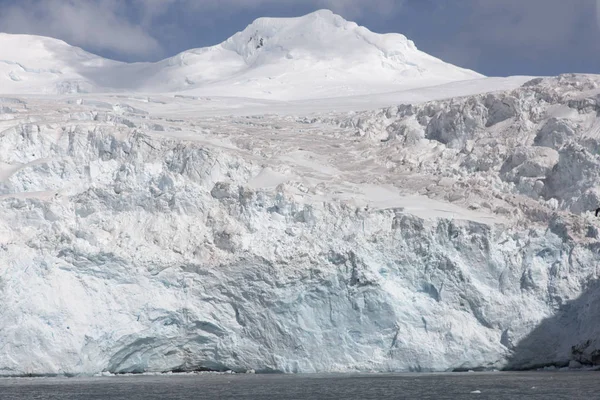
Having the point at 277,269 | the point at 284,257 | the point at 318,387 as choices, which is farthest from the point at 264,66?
the point at 318,387

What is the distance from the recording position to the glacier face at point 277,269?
1407 inches

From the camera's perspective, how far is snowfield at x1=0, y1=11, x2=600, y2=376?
118 feet

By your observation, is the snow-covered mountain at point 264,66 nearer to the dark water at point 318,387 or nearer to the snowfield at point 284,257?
the snowfield at point 284,257

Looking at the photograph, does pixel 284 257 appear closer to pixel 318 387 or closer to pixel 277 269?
pixel 277 269

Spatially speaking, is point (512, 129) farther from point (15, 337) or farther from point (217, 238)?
point (15, 337)

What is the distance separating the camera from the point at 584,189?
41.4 meters

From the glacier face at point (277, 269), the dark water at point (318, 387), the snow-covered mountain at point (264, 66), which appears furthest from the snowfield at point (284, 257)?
the snow-covered mountain at point (264, 66)

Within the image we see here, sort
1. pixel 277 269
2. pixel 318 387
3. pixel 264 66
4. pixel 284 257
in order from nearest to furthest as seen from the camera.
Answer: pixel 318 387
pixel 277 269
pixel 284 257
pixel 264 66

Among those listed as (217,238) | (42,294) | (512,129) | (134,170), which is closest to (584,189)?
(512,129)

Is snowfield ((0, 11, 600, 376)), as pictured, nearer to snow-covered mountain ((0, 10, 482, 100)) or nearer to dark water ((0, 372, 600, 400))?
dark water ((0, 372, 600, 400))

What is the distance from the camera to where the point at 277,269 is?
36.9 meters

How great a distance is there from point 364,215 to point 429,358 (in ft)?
21.9

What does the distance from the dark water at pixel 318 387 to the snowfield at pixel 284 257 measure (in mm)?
1295

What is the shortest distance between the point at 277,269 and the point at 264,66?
65927 mm
